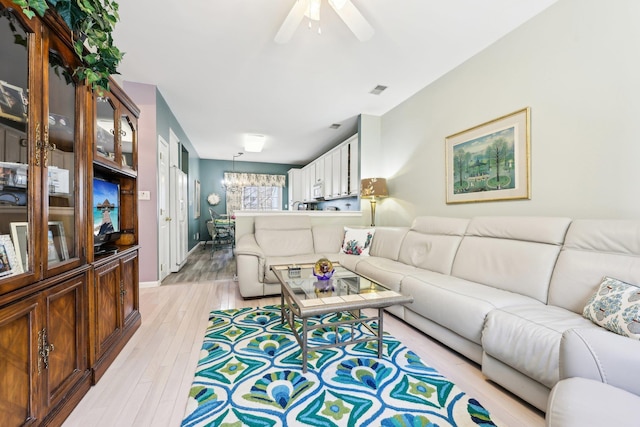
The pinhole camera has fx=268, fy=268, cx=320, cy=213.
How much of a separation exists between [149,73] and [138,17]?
1.05 meters

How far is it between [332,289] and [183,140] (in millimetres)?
4817

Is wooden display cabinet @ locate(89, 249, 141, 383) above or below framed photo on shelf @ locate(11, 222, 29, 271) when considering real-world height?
below

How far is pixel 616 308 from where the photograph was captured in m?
1.29

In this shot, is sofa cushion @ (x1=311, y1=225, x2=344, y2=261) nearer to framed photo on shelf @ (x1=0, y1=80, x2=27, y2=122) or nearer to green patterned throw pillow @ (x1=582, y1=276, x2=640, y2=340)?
green patterned throw pillow @ (x1=582, y1=276, x2=640, y2=340)

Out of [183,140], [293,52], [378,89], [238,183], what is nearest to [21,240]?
[293,52]

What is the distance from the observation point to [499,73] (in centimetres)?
250

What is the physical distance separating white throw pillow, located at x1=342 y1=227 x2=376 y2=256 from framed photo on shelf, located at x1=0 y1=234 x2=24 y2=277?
2974 mm

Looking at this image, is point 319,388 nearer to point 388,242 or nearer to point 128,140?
point 388,242

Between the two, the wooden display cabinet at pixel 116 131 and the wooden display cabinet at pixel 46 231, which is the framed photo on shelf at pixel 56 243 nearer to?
the wooden display cabinet at pixel 46 231

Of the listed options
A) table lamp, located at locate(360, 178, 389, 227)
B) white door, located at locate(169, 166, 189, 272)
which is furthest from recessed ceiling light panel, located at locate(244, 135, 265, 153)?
table lamp, located at locate(360, 178, 389, 227)

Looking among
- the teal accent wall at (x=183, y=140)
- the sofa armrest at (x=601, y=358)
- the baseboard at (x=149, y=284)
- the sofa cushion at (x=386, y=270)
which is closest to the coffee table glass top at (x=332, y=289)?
the sofa cushion at (x=386, y=270)

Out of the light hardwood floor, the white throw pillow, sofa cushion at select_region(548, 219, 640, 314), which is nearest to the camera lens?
the light hardwood floor

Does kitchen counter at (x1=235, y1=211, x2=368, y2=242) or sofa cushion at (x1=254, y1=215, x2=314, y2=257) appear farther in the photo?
kitchen counter at (x1=235, y1=211, x2=368, y2=242)

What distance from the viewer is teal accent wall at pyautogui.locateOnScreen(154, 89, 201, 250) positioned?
3.65m
